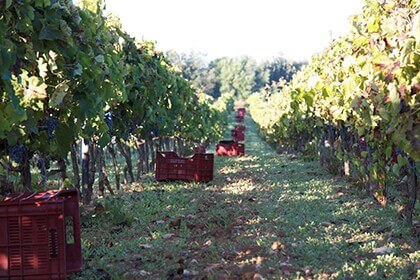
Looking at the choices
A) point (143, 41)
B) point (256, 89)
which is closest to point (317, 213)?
point (143, 41)

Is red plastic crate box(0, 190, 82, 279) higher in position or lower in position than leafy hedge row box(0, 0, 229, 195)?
lower

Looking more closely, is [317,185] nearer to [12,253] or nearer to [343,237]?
[343,237]

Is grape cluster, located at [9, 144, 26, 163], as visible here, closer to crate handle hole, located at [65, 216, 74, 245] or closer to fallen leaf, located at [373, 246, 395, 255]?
crate handle hole, located at [65, 216, 74, 245]

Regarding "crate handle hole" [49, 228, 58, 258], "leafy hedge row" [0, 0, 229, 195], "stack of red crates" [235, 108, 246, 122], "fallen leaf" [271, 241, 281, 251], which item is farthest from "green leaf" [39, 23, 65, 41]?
"stack of red crates" [235, 108, 246, 122]

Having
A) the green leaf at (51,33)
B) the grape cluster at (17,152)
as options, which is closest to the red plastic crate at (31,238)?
the green leaf at (51,33)

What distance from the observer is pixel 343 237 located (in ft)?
21.6

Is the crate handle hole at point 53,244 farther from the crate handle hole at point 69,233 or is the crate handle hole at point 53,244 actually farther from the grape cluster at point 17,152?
the crate handle hole at point 69,233

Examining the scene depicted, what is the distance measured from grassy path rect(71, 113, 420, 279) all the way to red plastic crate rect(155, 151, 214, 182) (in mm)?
2164

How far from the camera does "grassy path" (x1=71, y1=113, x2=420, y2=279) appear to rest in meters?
5.18

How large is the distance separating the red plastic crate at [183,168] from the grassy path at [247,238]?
216cm

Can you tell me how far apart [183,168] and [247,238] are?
6.69 m

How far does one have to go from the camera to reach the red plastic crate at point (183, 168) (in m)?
13.0

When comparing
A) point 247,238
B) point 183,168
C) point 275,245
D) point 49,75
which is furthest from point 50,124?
point 183,168

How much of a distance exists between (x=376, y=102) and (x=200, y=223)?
2.98 metres
